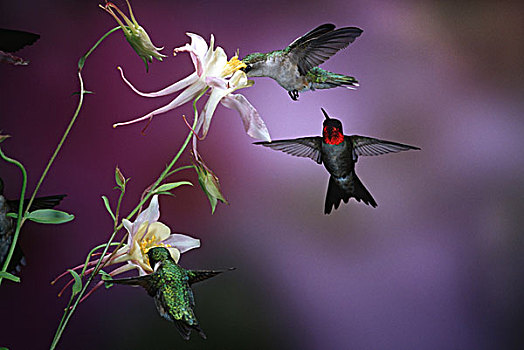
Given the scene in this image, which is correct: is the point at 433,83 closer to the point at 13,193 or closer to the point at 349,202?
the point at 349,202

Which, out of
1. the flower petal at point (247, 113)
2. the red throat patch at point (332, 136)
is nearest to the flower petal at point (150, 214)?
the flower petal at point (247, 113)

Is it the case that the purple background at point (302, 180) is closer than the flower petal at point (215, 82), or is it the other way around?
the flower petal at point (215, 82)

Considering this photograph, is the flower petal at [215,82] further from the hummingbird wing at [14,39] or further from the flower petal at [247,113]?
the hummingbird wing at [14,39]

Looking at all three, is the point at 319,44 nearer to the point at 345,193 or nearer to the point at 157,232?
the point at 345,193

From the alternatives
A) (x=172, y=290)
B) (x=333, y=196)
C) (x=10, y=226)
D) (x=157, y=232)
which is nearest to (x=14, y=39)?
(x=10, y=226)

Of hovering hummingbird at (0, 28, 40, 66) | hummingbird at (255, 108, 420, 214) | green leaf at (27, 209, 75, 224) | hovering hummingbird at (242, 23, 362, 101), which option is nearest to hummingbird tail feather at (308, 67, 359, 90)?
hovering hummingbird at (242, 23, 362, 101)

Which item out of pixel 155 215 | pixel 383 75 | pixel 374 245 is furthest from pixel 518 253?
pixel 155 215
